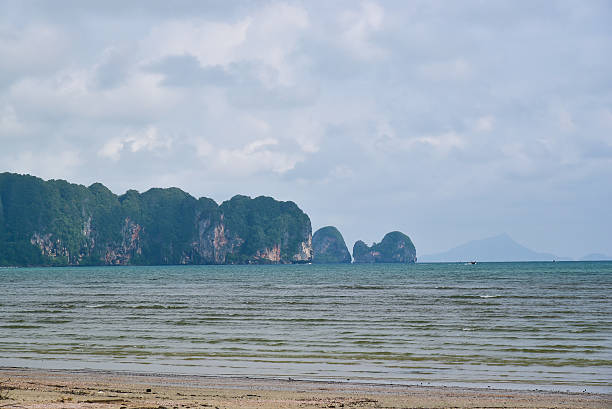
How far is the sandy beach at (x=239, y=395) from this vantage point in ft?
41.7

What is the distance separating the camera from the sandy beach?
1272 centimetres

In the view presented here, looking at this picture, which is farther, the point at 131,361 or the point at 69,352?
the point at 69,352

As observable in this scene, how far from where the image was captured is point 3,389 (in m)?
14.0

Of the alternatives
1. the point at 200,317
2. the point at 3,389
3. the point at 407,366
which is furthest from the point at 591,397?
the point at 200,317

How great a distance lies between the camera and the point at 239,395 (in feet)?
46.4

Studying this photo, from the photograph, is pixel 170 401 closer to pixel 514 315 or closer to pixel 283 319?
pixel 283 319

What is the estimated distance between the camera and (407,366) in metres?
18.6

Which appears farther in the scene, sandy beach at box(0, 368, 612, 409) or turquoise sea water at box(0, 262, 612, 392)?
turquoise sea water at box(0, 262, 612, 392)

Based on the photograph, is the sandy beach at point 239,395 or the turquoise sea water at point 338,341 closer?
the sandy beach at point 239,395

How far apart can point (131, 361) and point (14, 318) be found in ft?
53.3

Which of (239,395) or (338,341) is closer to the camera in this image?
(239,395)

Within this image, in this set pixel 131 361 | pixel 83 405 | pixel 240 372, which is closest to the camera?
pixel 83 405

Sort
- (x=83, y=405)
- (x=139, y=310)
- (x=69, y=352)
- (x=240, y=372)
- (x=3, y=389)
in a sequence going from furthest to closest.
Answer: (x=139, y=310)
(x=69, y=352)
(x=240, y=372)
(x=3, y=389)
(x=83, y=405)

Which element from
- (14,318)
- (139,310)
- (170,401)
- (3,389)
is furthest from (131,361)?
(139,310)
